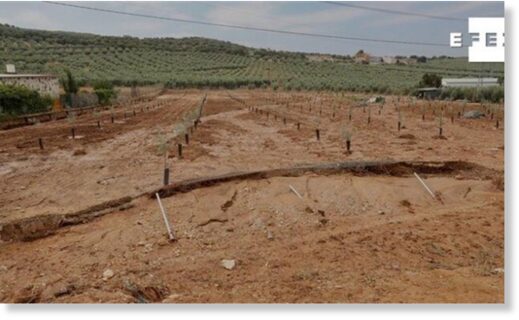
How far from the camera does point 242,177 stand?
6.42 metres

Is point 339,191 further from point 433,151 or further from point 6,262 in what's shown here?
point 433,151

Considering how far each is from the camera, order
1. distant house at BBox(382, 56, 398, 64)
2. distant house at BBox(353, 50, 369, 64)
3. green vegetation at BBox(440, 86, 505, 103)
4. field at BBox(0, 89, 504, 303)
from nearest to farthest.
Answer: field at BBox(0, 89, 504, 303) → green vegetation at BBox(440, 86, 505, 103) → distant house at BBox(353, 50, 369, 64) → distant house at BBox(382, 56, 398, 64)

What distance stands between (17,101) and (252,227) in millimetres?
13751

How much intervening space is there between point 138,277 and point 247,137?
8.32 meters

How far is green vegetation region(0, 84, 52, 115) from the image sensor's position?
14828mm

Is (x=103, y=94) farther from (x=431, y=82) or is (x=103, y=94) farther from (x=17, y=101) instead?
(x=431, y=82)

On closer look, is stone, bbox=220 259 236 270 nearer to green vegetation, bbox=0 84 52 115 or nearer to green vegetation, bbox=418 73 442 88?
green vegetation, bbox=0 84 52 115

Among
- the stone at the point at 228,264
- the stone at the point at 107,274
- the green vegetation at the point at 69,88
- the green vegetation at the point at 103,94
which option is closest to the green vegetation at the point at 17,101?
the green vegetation at the point at 69,88

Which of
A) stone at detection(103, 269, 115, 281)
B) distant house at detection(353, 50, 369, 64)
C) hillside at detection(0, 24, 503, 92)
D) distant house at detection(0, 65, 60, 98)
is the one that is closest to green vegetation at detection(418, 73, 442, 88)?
hillside at detection(0, 24, 503, 92)

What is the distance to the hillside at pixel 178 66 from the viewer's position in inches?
1415

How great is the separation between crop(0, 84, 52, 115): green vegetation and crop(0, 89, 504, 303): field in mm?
6388

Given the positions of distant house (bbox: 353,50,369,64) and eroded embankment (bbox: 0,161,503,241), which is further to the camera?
distant house (bbox: 353,50,369,64)

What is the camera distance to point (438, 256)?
178 inches

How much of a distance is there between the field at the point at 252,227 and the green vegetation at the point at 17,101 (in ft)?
21.0
